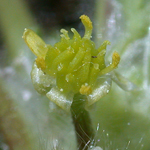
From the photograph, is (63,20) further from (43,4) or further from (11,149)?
(11,149)

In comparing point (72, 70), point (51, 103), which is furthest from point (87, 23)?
point (51, 103)

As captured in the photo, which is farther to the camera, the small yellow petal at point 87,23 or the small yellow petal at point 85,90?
the small yellow petal at point 87,23

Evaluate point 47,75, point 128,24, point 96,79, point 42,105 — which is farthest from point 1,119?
point 128,24

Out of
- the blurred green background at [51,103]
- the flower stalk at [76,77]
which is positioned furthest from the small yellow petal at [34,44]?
the blurred green background at [51,103]

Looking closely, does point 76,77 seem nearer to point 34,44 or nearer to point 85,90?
point 85,90

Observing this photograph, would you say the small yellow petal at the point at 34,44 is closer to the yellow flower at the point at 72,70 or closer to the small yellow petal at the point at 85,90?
the yellow flower at the point at 72,70

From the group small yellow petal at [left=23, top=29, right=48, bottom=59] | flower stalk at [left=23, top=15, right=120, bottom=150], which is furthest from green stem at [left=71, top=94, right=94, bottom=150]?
small yellow petal at [left=23, top=29, right=48, bottom=59]

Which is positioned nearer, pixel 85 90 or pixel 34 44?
pixel 85 90
